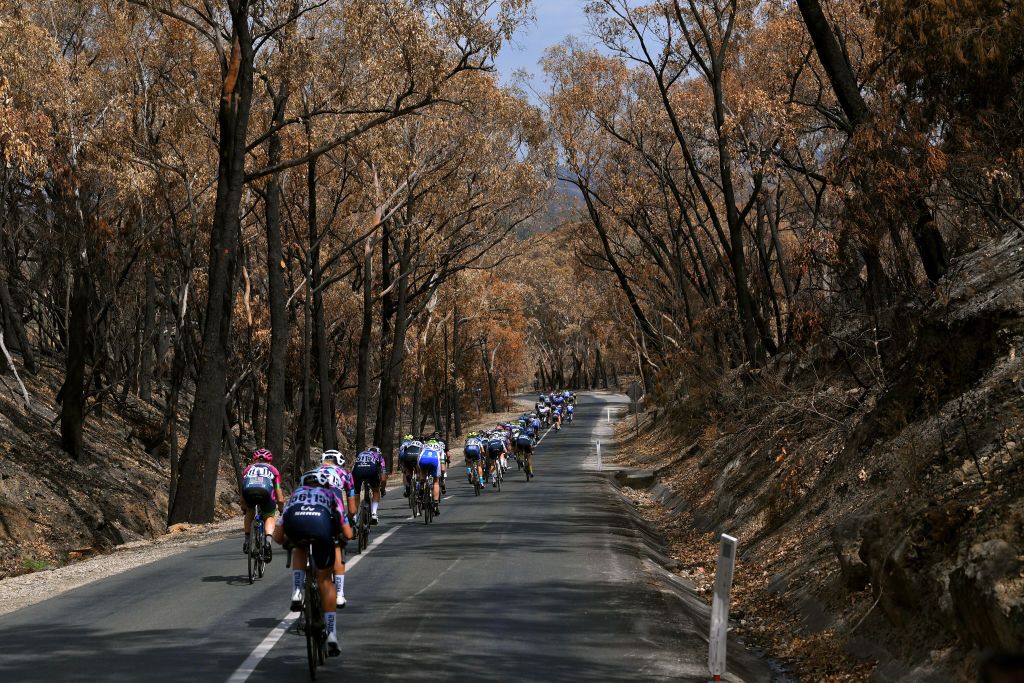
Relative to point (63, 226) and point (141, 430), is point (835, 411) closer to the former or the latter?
point (63, 226)

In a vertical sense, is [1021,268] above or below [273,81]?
below

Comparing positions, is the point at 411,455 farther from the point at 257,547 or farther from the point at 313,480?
the point at 313,480

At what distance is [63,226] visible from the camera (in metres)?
29.2

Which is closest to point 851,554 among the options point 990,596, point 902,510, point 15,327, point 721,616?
point 902,510

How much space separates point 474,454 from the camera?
2812 cm

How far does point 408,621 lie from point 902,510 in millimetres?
4832

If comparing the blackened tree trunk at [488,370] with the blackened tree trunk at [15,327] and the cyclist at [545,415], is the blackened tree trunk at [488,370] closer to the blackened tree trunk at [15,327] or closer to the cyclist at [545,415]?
the cyclist at [545,415]

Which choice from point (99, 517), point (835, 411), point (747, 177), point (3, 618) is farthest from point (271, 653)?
point (747, 177)

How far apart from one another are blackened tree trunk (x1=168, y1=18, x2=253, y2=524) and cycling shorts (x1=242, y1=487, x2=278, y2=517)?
32.7ft

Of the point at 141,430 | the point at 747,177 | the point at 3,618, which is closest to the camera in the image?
the point at 3,618

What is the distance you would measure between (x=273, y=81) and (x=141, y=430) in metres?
16.2

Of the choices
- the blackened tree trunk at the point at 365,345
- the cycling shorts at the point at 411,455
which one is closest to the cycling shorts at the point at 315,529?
the cycling shorts at the point at 411,455

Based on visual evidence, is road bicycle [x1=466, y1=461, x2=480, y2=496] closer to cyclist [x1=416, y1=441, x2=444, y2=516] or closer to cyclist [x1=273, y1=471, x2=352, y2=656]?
cyclist [x1=416, y1=441, x2=444, y2=516]

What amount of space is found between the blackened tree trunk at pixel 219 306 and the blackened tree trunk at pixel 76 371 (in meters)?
5.31
